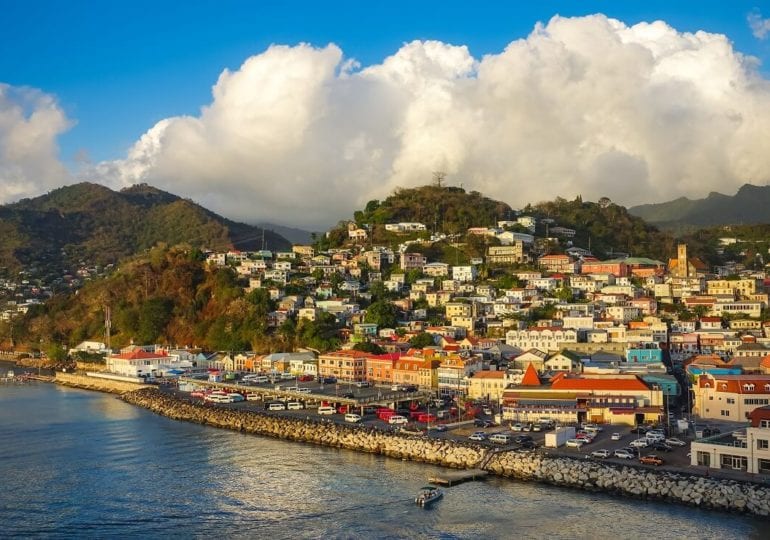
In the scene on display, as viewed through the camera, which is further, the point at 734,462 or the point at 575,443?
the point at 575,443

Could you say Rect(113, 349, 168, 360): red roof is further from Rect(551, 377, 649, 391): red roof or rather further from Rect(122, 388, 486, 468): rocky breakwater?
Rect(551, 377, 649, 391): red roof

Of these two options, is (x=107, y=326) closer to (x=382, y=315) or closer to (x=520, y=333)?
(x=382, y=315)

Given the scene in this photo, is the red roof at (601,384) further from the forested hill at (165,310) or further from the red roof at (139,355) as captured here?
the red roof at (139,355)

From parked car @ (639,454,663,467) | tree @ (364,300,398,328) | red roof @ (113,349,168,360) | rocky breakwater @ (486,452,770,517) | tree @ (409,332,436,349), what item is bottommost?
rocky breakwater @ (486,452,770,517)

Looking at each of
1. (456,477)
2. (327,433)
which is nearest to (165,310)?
(327,433)

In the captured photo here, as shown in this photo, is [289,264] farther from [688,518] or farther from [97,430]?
[688,518]

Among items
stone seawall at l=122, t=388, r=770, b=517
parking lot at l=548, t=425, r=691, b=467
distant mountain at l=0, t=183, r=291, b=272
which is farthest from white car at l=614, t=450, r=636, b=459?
distant mountain at l=0, t=183, r=291, b=272

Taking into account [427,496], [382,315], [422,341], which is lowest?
[427,496]
